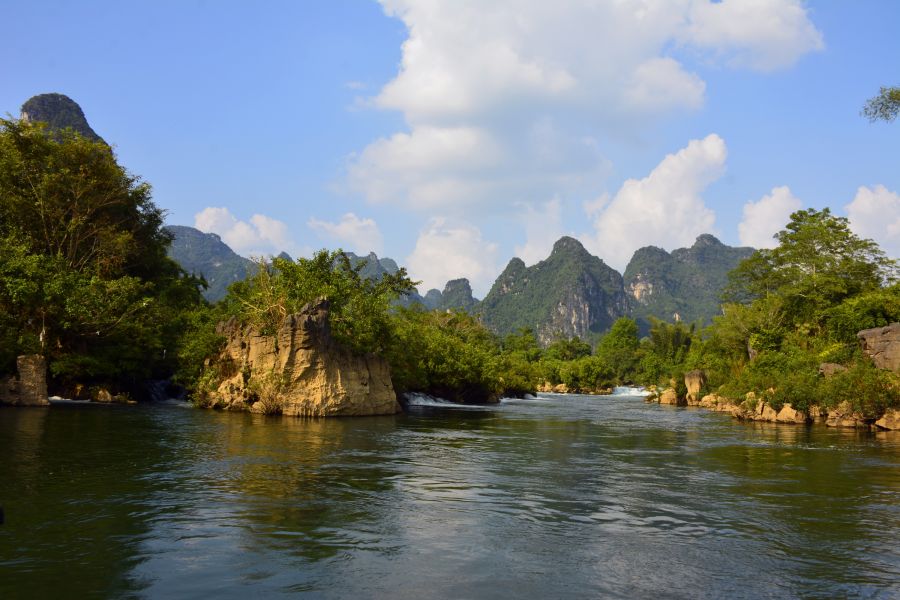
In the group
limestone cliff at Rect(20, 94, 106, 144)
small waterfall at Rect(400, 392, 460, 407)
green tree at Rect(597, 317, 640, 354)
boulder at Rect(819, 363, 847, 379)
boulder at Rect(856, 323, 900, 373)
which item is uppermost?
limestone cliff at Rect(20, 94, 106, 144)

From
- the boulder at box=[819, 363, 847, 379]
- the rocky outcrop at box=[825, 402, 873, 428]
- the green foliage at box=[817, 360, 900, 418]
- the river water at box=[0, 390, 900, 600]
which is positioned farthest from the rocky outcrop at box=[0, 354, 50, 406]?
the boulder at box=[819, 363, 847, 379]

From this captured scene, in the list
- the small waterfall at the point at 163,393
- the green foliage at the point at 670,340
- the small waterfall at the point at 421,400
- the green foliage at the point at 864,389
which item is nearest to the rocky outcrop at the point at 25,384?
the small waterfall at the point at 163,393

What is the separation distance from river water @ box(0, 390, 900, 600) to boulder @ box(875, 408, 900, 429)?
8388 millimetres

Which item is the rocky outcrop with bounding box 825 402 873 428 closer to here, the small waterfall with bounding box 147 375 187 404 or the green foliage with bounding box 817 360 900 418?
the green foliage with bounding box 817 360 900 418

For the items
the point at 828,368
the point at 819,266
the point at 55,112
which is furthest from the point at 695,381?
the point at 55,112

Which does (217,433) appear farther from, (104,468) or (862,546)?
(862,546)

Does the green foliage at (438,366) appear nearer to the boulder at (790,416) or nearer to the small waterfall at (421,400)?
the small waterfall at (421,400)

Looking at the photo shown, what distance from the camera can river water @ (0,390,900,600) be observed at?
17.6 ft

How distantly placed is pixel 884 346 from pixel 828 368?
8.47 feet

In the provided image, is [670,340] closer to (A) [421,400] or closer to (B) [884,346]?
(A) [421,400]

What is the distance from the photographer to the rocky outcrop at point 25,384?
884 inches

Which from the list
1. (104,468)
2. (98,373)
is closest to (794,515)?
(104,468)

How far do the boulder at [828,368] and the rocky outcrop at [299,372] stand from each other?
1996cm

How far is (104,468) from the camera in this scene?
10234 mm
